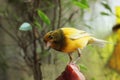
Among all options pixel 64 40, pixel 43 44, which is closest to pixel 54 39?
pixel 64 40

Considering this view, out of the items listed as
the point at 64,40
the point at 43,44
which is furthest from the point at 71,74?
the point at 43,44

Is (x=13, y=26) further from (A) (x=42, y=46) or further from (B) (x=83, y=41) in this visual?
(B) (x=83, y=41)

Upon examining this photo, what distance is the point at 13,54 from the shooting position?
4.42 ft

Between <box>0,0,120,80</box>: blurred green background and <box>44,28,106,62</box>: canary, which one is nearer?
<box>44,28,106,62</box>: canary

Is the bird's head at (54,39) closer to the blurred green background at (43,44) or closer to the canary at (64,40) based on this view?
the canary at (64,40)

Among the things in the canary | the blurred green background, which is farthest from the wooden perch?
the blurred green background

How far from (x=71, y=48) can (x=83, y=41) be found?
4 centimetres

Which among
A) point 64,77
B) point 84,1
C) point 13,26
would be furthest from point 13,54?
point 64,77

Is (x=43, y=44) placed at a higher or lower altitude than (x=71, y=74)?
lower

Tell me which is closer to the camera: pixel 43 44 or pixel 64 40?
pixel 64 40

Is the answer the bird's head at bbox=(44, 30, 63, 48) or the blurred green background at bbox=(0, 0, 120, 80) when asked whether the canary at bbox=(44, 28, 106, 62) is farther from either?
the blurred green background at bbox=(0, 0, 120, 80)

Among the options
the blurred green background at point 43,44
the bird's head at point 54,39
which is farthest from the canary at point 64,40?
the blurred green background at point 43,44

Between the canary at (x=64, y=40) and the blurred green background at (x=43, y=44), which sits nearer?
the canary at (x=64, y=40)

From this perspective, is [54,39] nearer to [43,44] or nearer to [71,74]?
[71,74]
